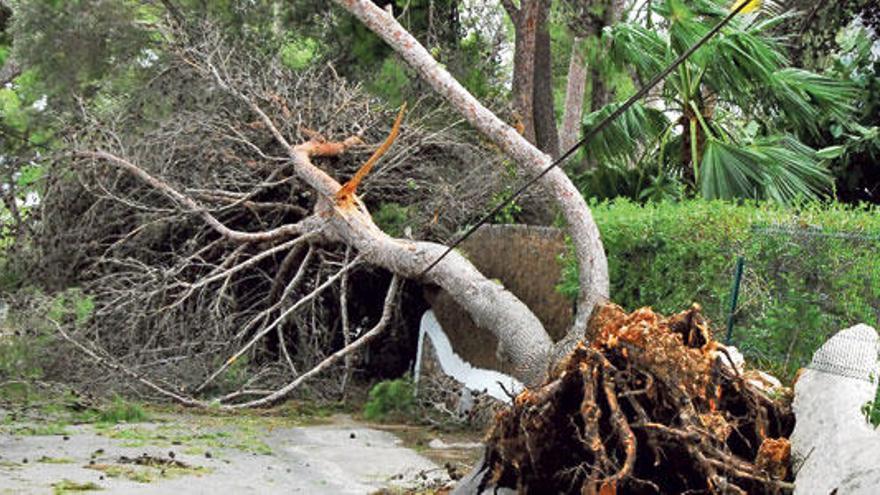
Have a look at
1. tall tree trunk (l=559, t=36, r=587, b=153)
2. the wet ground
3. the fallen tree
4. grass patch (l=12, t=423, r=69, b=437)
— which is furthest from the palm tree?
tall tree trunk (l=559, t=36, r=587, b=153)

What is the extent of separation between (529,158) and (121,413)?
417 centimetres

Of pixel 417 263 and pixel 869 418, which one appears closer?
pixel 869 418

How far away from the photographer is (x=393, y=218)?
13516mm

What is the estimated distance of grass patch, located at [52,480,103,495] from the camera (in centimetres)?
768

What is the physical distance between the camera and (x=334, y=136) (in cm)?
1366

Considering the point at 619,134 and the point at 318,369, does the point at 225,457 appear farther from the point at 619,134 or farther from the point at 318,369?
the point at 619,134

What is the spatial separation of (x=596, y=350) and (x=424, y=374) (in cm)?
690

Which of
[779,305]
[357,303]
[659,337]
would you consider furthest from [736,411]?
[357,303]

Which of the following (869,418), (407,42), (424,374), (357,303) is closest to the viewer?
(869,418)

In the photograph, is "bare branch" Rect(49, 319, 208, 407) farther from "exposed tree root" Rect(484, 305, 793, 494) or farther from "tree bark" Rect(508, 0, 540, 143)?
"tree bark" Rect(508, 0, 540, 143)

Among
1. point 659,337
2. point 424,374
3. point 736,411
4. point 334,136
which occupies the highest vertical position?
point 334,136

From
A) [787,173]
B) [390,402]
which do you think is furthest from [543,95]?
[390,402]

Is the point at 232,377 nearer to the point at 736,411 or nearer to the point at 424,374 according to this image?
the point at 424,374

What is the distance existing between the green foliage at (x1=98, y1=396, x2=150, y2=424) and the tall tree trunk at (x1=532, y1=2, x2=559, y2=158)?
8042mm
